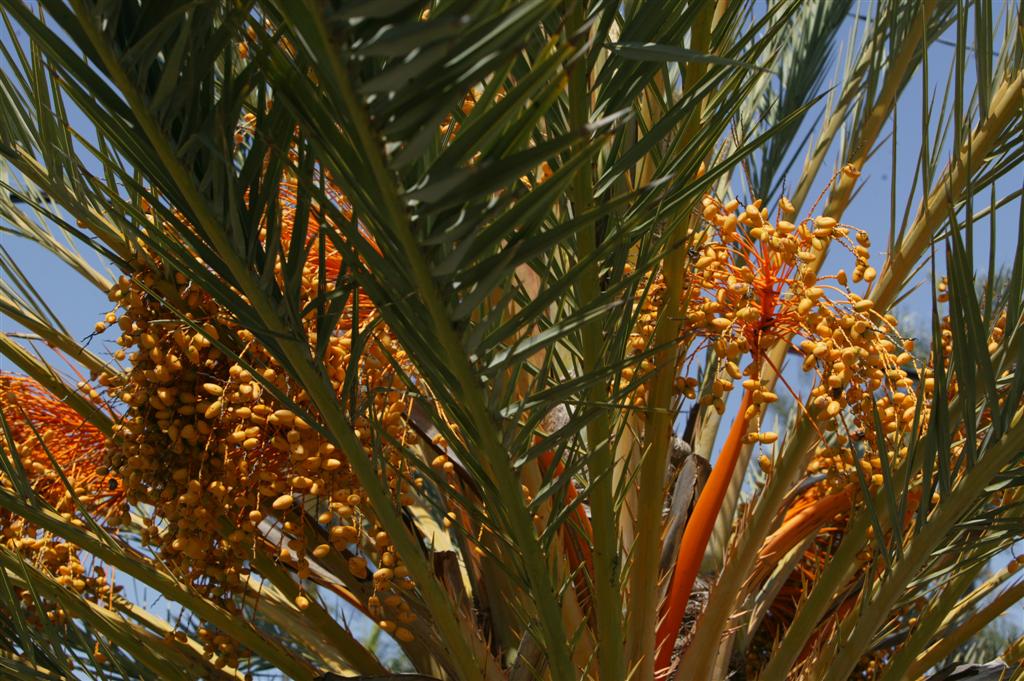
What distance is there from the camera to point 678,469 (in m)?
2.36

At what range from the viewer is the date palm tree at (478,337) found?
43.5 inches

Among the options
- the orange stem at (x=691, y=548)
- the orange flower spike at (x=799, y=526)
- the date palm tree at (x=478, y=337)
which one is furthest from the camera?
the orange flower spike at (x=799, y=526)

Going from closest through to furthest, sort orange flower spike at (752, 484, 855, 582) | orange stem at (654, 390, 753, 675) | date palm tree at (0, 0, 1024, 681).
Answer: date palm tree at (0, 0, 1024, 681), orange stem at (654, 390, 753, 675), orange flower spike at (752, 484, 855, 582)

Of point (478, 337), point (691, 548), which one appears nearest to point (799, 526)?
point (691, 548)

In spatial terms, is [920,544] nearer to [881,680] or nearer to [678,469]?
[881,680]

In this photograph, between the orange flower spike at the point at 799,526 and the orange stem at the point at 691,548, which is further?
the orange flower spike at the point at 799,526

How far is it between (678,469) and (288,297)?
126 centimetres

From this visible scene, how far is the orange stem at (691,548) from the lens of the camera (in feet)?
6.84

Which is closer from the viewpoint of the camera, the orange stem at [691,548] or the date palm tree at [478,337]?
the date palm tree at [478,337]

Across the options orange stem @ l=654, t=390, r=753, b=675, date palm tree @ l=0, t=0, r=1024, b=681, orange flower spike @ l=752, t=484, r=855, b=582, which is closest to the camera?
date palm tree @ l=0, t=0, r=1024, b=681

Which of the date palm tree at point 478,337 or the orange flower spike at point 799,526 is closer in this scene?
the date palm tree at point 478,337

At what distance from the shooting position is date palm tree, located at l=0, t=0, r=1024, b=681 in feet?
3.63

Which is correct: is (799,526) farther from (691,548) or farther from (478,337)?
(478,337)

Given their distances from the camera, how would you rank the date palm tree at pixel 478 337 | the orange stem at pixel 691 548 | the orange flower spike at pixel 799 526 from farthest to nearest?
the orange flower spike at pixel 799 526
the orange stem at pixel 691 548
the date palm tree at pixel 478 337
